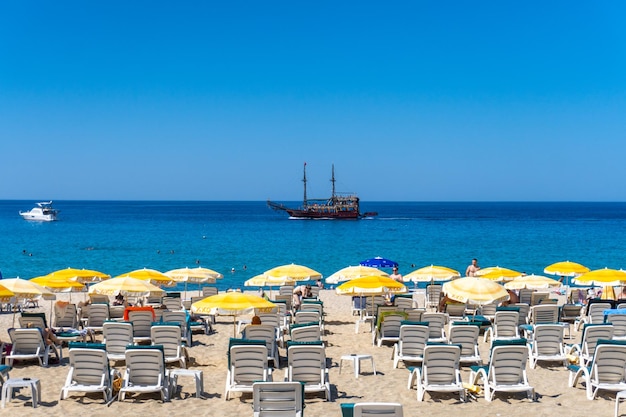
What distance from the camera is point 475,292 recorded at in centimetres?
1243

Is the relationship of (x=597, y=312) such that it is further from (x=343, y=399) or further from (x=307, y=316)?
(x=343, y=399)

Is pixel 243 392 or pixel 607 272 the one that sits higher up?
pixel 607 272

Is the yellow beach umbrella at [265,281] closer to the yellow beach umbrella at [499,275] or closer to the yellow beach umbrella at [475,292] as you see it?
the yellow beach umbrella at [475,292]

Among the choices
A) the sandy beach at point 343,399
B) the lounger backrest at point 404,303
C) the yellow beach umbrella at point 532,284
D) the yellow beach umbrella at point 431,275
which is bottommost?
the sandy beach at point 343,399

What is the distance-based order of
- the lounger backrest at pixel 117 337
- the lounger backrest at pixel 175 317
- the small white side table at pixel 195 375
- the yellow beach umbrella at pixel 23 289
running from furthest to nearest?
1. the lounger backrest at pixel 175 317
2. the yellow beach umbrella at pixel 23 289
3. the lounger backrest at pixel 117 337
4. the small white side table at pixel 195 375

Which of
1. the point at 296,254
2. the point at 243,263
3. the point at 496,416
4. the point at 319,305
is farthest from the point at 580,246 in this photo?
the point at 496,416

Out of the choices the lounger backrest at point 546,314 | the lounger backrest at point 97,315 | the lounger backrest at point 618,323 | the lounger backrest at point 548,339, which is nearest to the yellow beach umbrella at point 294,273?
the lounger backrest at point 97,315

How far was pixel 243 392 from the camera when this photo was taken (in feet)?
31.9

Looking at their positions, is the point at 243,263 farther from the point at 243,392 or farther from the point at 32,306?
the point at 243,392

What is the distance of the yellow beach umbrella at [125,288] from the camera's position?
46.3ft

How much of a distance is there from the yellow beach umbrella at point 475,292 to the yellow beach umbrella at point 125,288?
6.27m

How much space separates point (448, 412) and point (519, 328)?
5.70 metres

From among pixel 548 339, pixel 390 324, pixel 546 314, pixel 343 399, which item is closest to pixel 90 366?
pixel 343 399

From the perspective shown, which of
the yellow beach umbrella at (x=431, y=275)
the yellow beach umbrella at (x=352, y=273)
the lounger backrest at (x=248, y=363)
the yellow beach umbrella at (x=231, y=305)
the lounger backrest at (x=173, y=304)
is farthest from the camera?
the yellow beach umbrella at (x=431, y=275)
